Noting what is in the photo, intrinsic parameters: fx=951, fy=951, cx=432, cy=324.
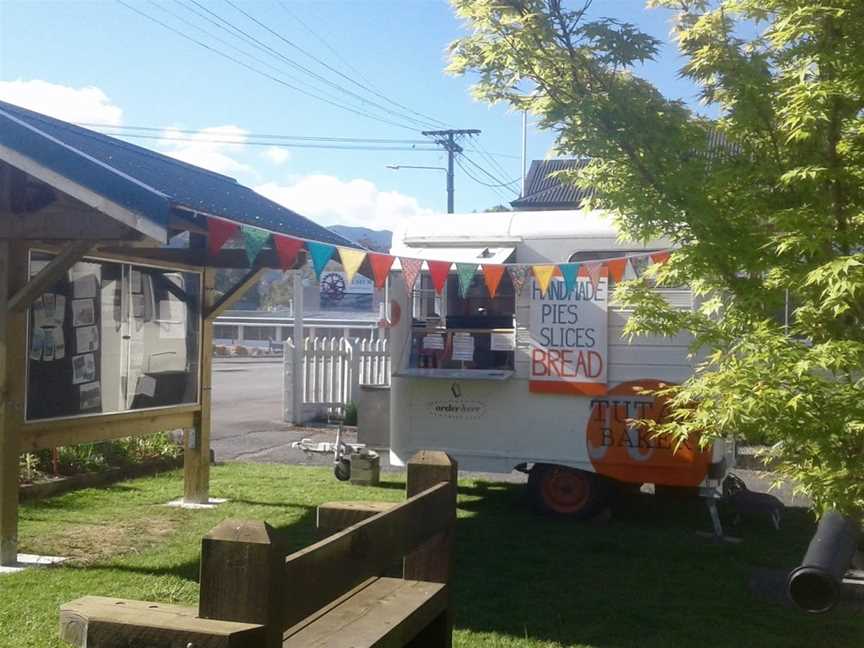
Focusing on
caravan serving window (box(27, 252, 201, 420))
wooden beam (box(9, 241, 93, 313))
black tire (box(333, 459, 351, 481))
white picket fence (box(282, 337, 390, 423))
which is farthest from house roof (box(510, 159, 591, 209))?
wooden beam (box(9, 241, 93, 313))

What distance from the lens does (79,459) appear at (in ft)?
31.9

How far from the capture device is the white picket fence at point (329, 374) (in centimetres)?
1523

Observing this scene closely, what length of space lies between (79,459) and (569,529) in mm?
5048

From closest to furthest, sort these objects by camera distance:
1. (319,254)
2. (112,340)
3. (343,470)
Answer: (319,254) → (112,340) → (343,470)

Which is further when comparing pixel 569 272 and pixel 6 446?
pixel 569 272

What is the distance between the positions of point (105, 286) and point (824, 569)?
5.89 meters

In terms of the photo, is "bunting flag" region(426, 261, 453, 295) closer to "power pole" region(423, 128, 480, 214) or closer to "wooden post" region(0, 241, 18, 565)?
"wooden post" region(0, 241, 18, 565)

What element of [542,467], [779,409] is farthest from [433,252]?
[779,409]

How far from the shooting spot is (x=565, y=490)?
857cm

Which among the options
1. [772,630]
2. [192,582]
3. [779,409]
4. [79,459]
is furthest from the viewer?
[79,459]

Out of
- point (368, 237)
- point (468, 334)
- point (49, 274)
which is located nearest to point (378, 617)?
point (49, 274)

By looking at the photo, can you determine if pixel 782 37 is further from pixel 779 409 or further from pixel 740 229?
pixel 779 409

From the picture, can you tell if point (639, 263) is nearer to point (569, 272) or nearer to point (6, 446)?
point (569, 272)

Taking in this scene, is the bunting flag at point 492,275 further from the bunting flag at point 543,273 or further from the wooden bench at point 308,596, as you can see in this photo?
the wooden bench at point 308,596
